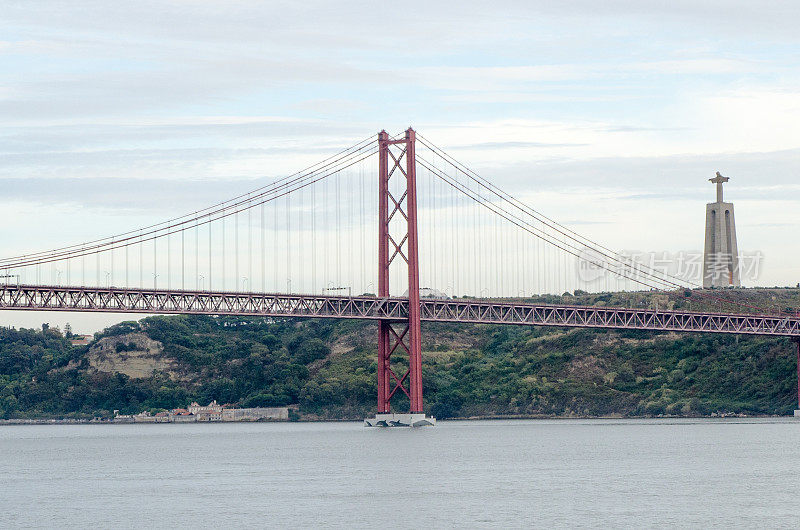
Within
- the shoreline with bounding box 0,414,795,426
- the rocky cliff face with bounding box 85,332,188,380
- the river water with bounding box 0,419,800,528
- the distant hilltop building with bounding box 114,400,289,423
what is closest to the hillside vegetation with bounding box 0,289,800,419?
the rocky cliff face with bounding box 85,332,188,380

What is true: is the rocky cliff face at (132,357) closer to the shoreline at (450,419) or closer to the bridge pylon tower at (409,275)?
the shoreline at (450,419)

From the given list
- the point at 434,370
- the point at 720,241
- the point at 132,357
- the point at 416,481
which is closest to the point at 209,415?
the point at 434,370

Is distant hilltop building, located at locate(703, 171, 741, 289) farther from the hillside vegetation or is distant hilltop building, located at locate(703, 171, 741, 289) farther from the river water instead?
the river water

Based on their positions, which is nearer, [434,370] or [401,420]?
[401,420]

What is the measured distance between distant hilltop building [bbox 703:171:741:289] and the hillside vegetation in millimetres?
4012

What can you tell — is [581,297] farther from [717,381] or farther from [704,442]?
[704,442]

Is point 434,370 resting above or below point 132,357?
below

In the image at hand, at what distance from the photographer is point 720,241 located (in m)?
122

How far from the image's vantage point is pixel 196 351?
509 feet

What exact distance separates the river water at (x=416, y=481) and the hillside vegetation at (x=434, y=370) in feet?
86.9

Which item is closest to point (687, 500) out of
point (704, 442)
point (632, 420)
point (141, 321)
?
point (704, 442)

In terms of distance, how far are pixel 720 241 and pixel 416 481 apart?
78469 mm

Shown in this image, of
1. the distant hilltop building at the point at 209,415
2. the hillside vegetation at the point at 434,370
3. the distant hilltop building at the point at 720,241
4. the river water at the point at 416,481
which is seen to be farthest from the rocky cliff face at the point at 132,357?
the river water at the point at 416,481

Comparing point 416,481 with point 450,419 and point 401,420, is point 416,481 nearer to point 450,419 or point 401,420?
point 401,420
